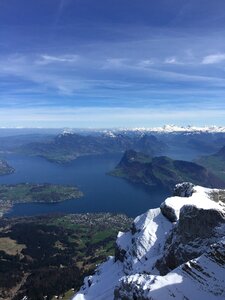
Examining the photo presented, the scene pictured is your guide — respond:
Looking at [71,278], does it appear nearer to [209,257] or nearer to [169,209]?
[169,209]

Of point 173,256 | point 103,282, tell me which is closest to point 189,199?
point 173,256

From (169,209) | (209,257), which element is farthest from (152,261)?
(209,257)

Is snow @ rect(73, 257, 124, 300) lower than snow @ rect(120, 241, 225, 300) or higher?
lower

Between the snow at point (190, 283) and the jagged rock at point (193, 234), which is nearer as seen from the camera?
the snow at point (190, 283)

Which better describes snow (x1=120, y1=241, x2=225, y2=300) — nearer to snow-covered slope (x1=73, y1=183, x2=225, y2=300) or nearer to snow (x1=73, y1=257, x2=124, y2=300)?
snow-covered slope (x1=73, y1=183, x2=225, y2=300)

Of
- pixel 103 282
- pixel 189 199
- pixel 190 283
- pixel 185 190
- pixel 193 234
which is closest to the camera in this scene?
pixel 190 283

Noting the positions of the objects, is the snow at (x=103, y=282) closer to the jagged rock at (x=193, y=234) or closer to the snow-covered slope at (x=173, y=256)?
the snow-covered slope at (x=173, y=256)

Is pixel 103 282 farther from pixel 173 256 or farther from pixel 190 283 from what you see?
pixel 190 283

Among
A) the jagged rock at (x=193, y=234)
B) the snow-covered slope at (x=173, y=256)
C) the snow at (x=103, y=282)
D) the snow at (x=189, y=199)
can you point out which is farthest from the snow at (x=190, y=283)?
the snow at (x=103, y=282)

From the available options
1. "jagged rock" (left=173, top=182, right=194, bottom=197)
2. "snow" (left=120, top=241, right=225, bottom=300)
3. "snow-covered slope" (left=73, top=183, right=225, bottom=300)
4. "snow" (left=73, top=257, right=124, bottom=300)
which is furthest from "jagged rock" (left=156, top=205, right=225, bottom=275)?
"jagged rock" (left=173, top=182, right=194, bottom=197)
